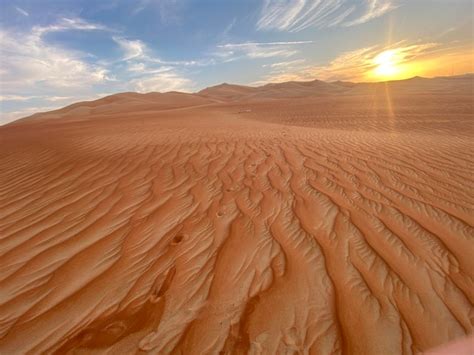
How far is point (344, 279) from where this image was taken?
6.54ft

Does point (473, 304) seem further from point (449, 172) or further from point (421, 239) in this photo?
point (449, 172)

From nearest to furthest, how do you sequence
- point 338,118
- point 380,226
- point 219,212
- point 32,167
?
point 380,226 → point 219,212 → point 32,167 → point 338,118

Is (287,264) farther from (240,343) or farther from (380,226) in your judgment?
(380,226)

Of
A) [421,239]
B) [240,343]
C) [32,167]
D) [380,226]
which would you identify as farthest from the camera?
[32,167]


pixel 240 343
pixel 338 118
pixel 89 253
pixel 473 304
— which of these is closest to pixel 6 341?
pixel 89 253

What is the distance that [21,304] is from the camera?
6.48 feet

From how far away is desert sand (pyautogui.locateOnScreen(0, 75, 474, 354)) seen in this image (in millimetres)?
1644

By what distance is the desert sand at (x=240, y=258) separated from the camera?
64.7 inches

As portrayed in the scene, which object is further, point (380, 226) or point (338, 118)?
point (338, 118)

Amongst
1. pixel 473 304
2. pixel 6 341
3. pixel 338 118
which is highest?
pixel 6 341

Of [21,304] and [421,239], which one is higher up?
[21,304]

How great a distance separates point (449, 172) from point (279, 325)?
12.5 ft

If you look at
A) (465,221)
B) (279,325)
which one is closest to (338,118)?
(465,221)

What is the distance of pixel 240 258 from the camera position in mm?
2305
